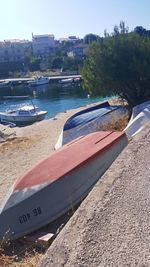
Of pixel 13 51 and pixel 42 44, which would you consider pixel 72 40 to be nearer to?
pixel 42 44

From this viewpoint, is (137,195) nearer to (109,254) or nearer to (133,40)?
(109,254)

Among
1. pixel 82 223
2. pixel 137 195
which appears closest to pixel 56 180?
pixel 137 195

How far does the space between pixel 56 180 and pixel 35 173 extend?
3.04 feet

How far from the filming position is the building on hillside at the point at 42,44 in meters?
140

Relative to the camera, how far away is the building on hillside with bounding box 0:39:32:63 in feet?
445

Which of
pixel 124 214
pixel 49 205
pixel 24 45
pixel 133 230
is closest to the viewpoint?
pixel 133 230

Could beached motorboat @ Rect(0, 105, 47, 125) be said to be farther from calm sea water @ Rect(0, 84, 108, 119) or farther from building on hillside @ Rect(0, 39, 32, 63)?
building on hillside @ Rect(0, 39, 32, 63)

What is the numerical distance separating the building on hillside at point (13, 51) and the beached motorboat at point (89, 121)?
386 ft

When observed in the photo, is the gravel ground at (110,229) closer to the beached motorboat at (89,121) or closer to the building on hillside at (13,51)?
the beached motorboat at (89,121)

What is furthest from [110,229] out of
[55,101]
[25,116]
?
[55,101]

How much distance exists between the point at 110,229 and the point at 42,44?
141928 millimetres

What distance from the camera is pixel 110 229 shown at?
4586 mm

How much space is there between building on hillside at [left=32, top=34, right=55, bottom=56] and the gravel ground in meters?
136

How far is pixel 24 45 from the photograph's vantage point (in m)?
148
